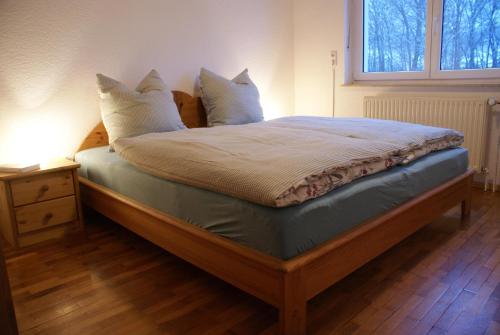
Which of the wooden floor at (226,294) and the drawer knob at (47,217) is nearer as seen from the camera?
the wooden floor at (226,294)

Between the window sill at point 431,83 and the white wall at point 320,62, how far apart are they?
0.18 ft

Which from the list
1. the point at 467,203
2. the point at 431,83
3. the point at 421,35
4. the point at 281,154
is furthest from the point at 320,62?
the point at 281,154

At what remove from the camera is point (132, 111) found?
2809 mm

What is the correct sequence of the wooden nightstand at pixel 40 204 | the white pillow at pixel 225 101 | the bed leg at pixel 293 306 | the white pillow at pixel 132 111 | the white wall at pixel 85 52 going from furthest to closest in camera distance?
the white pillow at pixel 225 101, the white pillow at pixel 132 111, the white wall at pixel 85 52, the wooden nightstand at pixel 40 204, the bed leg at pixel 293 306

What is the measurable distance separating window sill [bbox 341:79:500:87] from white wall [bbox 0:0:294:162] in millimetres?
1189

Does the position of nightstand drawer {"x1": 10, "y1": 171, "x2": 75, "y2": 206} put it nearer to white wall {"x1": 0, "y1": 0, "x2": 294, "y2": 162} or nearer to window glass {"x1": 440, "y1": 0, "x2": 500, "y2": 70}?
white wall {"x1": 0, "y1": 0, "x2": 294, "y2": 162}

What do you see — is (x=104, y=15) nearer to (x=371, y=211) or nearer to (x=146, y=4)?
(x=146, y=4)

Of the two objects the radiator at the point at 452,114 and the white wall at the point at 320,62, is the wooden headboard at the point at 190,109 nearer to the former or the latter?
the white wall at the point at 320,62

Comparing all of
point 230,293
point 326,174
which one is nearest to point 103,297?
point 230,293

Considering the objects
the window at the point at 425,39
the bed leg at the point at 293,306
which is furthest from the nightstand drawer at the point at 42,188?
the window at the point at 425,39

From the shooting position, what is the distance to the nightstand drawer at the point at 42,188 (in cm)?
235

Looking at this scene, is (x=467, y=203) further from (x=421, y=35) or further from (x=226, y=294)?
(x=226, y=294)

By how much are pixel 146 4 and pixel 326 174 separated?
2.23 meters

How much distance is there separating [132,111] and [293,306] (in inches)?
72.2
